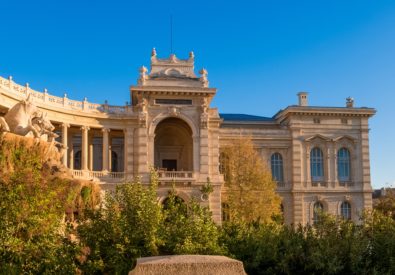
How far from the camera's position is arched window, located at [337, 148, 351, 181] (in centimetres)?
5741

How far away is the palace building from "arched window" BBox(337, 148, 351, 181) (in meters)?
0.10

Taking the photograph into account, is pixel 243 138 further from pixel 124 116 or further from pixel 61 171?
pixel 61 171

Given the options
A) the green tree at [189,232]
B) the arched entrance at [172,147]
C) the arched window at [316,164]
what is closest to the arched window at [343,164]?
the arched window at [316,164]

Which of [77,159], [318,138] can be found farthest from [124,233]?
[77,159]

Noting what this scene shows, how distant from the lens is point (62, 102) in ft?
163

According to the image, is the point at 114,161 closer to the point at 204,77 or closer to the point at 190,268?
the point at 204,77

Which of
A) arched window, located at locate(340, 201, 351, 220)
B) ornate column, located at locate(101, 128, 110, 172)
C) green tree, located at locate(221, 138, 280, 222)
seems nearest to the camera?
green tree, located at locate(221, 138, 280, 222)

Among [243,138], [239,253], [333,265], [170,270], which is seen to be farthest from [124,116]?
[170,270]

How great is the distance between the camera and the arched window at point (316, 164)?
57.0m

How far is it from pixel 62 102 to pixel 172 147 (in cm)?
1248

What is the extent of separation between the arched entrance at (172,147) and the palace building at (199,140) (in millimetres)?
100

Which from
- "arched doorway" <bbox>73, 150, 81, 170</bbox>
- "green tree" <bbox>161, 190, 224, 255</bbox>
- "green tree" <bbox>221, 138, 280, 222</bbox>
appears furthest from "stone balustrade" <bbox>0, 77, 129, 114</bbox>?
"green tree" <bbox>161, 190, 224, 255</bbox>

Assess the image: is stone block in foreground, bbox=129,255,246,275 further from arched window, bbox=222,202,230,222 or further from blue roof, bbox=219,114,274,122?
blue roof, bbox=219,114,274,122

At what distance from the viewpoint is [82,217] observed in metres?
19.6
